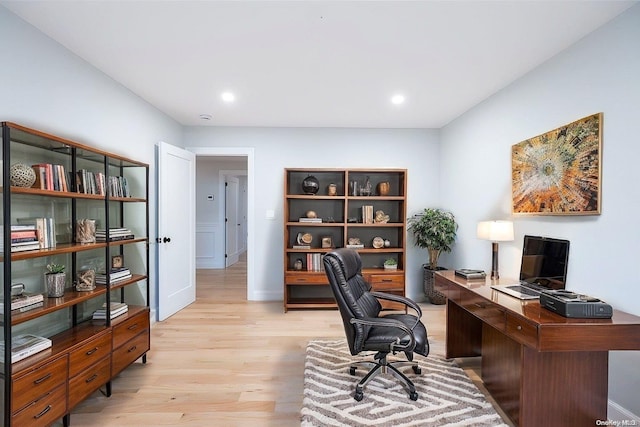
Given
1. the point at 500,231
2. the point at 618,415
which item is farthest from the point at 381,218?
the point at 618,415

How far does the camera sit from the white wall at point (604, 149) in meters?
1.80

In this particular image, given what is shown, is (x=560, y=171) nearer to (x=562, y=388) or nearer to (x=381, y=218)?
(x=562, y=388)

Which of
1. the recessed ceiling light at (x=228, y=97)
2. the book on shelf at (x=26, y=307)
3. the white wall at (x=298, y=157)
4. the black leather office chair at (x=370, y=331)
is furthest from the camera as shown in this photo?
the white wall at (x=298, y=157)

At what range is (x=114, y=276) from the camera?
2.46 meters

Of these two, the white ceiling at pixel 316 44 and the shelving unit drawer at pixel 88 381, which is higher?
the white ceiling at pixel 316 44

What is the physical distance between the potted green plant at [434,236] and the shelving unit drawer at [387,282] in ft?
1.53

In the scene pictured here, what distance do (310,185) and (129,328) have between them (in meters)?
2.51

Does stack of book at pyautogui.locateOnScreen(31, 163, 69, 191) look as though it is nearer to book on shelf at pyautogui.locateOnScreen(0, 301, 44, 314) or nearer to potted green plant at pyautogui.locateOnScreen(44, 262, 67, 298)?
potted green plant at pyautogui.locateOnScreen(44, 262, 67, 298)

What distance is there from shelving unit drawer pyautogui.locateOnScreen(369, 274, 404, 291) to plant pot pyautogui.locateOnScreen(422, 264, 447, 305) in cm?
47

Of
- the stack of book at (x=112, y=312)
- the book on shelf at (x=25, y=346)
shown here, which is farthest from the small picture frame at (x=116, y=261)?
the book on shelf at (x=25, y=346)

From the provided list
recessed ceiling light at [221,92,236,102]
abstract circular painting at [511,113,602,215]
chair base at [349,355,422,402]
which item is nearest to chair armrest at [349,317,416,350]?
chair base at [349,355,422,402]

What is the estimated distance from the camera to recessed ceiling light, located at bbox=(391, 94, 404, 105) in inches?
125

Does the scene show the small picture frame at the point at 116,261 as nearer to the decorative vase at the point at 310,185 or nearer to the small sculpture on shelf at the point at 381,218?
the decorative vase at the point at 310,185

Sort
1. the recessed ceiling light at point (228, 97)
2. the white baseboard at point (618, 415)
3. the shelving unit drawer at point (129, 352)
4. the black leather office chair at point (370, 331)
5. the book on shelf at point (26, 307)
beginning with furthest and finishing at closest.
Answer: the recessed ceiling light at point (228, 97) < the shelving unit drawer at point (129, 352) < the black leather office chair at point (370, 331) < the white baseboard at point (618, 415) < the book on shelf at point (26, 307)
